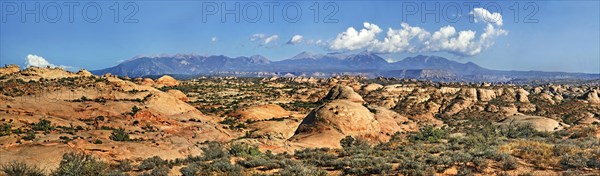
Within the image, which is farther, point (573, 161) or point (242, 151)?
point (242, 151)

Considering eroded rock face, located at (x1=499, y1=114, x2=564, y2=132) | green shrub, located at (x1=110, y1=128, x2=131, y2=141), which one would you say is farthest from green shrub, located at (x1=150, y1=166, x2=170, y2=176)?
eroded rock face, located at (x1=499, y1=114, x2=564, y2=132)

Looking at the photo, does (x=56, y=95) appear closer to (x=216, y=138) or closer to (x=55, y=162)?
(x=216, y=138)

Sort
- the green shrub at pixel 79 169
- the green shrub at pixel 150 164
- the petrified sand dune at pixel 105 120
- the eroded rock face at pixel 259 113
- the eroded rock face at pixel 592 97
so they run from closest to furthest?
the green shrub at pixel 79 169, the green shrub at pixel 150 164, the petrified sand dune at pixel 105 120, the eroded rock face at pixel 259 113, the eroded rock face at pixel 592 97

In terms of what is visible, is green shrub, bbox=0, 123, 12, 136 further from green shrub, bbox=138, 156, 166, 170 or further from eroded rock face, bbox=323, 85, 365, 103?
eroded rock face, bbox=323, 85, 365, 103

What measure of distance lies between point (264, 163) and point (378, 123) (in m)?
27.1

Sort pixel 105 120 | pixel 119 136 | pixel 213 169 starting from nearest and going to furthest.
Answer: pixel 213 169 → pixel 119 136 → pixel 105 120

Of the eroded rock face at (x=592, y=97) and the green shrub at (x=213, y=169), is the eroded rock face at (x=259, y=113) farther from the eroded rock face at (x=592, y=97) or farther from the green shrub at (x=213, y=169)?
the eroded rock face at (x=592, y=97)

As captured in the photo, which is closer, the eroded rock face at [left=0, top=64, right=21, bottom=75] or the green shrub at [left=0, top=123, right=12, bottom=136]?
the green shrub at [left=0, top=123, right=12, bottom=136]

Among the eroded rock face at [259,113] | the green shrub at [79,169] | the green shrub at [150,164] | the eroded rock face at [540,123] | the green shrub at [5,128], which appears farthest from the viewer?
the eroded rock face at [259,113]

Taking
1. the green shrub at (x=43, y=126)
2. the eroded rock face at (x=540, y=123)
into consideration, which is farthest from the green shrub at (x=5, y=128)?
the eroded rock face at (x=540, y=123)

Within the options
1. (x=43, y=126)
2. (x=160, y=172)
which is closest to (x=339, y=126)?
(x=160, y=172)

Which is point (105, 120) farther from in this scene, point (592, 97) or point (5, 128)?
point (592, 97)

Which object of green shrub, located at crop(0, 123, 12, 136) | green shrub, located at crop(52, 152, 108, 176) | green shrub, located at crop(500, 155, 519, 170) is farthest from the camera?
green shrub, located at crop(0, 123, 12, 136)

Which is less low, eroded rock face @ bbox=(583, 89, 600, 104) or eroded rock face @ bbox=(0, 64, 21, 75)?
eroded rock face @ bbox=(0, 64, 21, 75)
